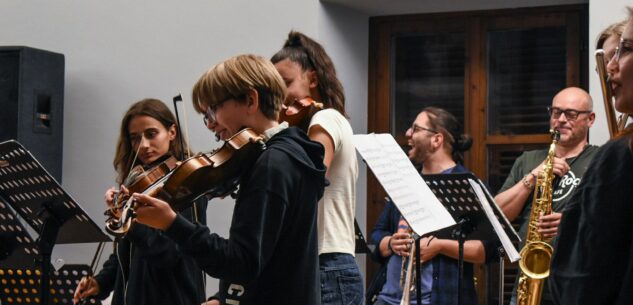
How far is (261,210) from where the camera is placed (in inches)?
93.6

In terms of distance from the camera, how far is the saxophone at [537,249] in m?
4.04

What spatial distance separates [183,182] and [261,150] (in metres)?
0.20

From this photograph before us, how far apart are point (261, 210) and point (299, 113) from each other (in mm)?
1019

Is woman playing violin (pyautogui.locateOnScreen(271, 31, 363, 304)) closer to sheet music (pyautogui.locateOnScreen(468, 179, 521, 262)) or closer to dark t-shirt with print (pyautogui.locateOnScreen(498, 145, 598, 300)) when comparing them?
sheet music (pyautogui.locateOnScreen(468, 179, 521, 262))

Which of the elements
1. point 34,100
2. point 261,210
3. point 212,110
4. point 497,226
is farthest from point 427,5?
point 261,210

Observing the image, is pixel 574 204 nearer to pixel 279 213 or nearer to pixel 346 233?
pixel 279 213

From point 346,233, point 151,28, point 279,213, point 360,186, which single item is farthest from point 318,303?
point 151,28

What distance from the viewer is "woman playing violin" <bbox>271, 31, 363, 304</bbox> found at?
123 inches

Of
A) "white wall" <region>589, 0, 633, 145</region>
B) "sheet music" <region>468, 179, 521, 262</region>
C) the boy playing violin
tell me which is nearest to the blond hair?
the boy playing violin

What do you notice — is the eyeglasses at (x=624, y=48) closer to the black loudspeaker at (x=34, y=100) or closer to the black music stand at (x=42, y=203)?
the black music stand at (x=42, y=203)

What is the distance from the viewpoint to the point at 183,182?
2.49 metres

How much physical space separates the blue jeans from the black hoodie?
532mm

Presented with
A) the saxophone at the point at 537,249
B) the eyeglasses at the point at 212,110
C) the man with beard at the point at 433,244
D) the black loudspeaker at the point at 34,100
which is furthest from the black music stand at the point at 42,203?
the black loudspeaker at the point at 34,100

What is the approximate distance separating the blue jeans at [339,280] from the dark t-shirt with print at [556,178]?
4.30 feet
